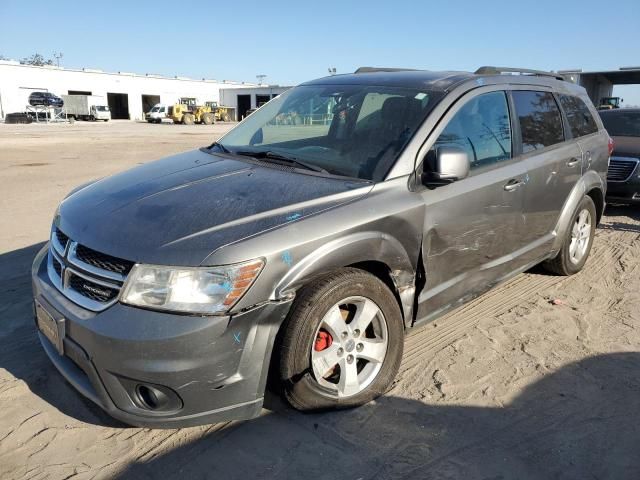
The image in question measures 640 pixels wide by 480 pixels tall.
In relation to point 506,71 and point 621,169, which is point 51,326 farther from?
point 621,169

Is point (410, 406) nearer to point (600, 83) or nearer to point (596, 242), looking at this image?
point (596, 242)

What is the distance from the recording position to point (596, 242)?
6.55 m

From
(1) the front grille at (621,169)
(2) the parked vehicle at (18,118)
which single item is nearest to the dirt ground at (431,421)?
(1) the front grille at (621,169)

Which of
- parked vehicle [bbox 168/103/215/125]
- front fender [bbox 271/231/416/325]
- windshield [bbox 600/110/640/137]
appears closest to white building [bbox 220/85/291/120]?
parked vehicle [bbox 168/103/215/125]

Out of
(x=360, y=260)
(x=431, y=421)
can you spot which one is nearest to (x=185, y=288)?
(x=360, y=260)

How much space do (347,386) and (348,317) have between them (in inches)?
14.8

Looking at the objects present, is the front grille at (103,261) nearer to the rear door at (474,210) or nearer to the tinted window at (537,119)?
the rear door at (474,210)

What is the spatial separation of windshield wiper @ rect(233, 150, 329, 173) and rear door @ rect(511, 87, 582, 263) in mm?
1739

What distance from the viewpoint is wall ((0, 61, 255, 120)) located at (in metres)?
55.7

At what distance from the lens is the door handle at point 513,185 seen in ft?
12.3

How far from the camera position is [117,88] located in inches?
2655

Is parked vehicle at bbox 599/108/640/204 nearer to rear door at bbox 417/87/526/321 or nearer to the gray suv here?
the gray suv

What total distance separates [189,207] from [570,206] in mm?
3521

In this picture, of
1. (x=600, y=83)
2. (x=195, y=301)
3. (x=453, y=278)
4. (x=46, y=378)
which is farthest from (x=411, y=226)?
(x=600, y=83)
